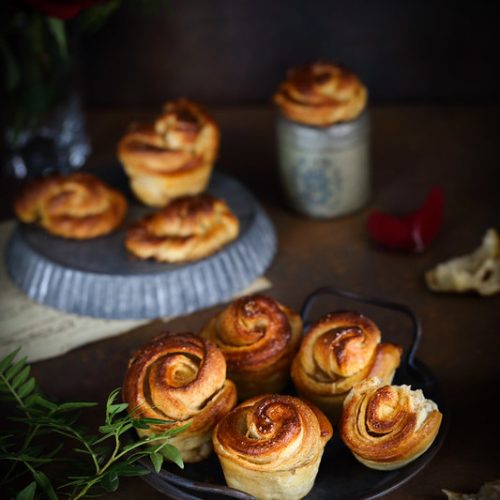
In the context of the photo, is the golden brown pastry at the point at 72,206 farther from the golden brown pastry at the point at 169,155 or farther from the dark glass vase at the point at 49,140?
the dark glass vase at the point at 49,140

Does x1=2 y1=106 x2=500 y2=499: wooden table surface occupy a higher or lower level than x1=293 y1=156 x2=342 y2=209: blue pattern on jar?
lower

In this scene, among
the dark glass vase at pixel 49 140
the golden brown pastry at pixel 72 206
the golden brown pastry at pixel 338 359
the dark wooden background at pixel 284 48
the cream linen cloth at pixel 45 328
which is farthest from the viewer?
the dark wooden background at pixel 284 48

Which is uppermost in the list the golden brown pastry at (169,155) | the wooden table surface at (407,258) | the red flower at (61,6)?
the red flower at (61,6)

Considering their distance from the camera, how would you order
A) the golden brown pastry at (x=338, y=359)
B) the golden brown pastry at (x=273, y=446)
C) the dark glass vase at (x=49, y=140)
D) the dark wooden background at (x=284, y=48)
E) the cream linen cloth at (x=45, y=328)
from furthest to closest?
1. the dark wooden background at (x=284, y=48)
2. the dark glass vase at (x=49, y=140)
3. the cream linen cloth at (x=45, y=328)
4. the golden brown pastry at (x=338, y=359)
5. the golden brown pastry at (x=273, y=446)

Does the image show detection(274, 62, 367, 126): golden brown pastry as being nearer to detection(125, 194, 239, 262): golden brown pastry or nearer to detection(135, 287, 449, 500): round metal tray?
detection(125, 194, 239, 262): golden brown pastry

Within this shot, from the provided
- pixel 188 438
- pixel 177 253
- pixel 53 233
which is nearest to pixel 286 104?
pixel 177 253

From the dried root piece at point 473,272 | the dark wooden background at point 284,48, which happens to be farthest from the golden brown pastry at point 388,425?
the dark wooden background at point 284,48

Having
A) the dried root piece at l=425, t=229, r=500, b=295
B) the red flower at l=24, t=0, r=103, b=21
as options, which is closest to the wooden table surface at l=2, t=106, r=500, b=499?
the dried root piece at l=425, t=229, r=500, b=295
